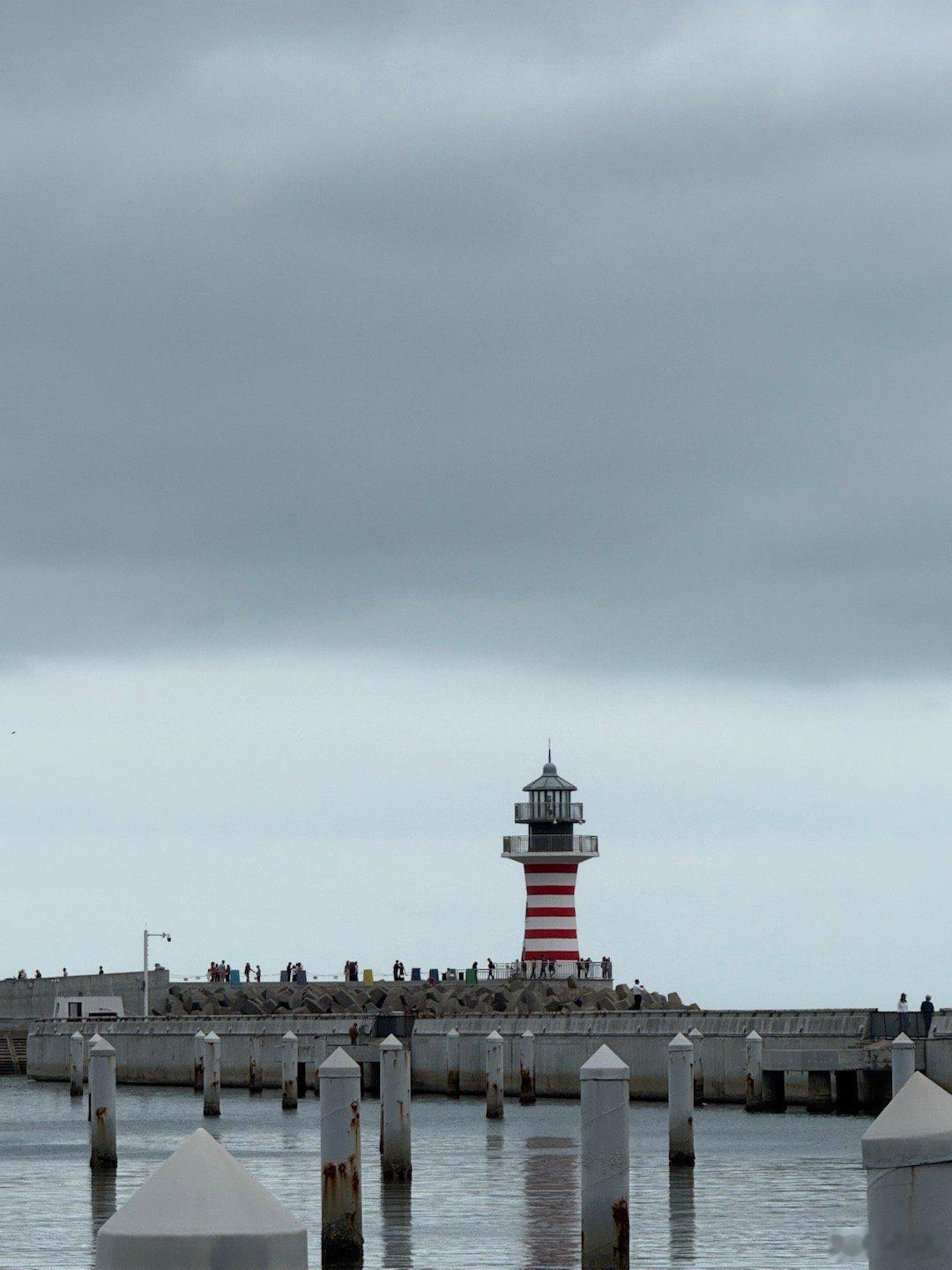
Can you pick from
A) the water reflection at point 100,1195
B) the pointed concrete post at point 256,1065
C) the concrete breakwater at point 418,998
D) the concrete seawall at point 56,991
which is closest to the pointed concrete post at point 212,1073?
the water reflection at point 100,1195

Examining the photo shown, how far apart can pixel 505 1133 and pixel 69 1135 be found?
890 cm

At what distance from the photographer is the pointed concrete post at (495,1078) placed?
144ft

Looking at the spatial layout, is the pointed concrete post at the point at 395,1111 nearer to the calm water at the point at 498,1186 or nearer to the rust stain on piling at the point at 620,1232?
the calm water at the point at 498,1186

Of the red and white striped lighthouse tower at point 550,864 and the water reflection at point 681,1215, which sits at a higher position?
the red and white striped lighthouse tower at point 550,864

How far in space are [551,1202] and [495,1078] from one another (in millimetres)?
16327

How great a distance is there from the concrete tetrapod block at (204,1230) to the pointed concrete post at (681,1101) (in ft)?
82.9

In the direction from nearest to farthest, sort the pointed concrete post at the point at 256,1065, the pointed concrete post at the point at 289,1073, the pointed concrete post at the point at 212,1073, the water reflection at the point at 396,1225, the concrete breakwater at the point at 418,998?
the water reflection at the point at 396,1225 < the pointed concrete post at the point at 212,1073 < the pointed concrete post at the point at 289,1073 < the pointed concrete post at the point at 256,1065 < the concrete breakwater at the point at 418,998

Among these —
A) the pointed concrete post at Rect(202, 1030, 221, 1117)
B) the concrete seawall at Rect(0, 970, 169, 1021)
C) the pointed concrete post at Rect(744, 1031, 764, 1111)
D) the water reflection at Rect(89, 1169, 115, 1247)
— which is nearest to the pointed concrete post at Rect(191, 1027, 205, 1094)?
the pointed concrete post at Rect(202, 1030, 221, 1117)

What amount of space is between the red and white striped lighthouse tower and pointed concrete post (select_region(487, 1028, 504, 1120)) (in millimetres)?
34252

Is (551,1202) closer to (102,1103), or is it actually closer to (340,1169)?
(102,1103)

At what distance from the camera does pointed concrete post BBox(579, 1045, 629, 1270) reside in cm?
1847

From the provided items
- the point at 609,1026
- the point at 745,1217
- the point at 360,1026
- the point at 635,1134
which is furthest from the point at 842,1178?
the point at 360,1026

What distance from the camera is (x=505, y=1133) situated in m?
41.1

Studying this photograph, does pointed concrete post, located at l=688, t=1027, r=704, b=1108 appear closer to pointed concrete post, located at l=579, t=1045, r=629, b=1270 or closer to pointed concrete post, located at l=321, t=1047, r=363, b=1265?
pointed concrete post, located at l=321, t=1047, r=363, b=1265
